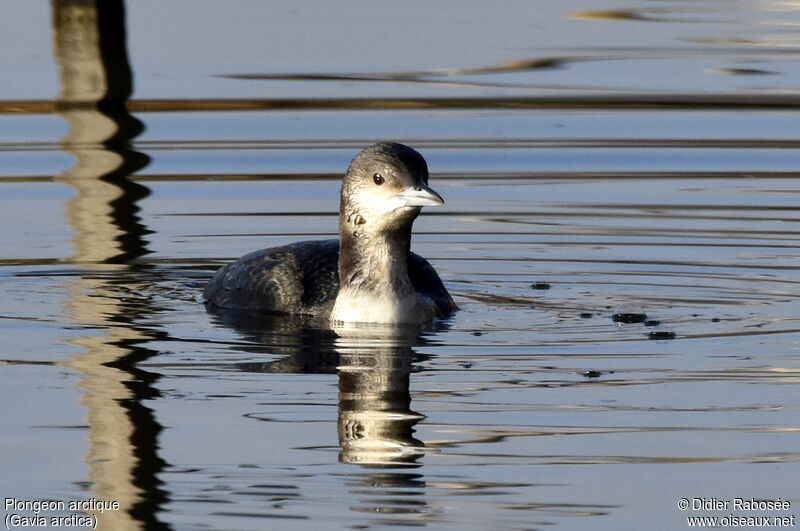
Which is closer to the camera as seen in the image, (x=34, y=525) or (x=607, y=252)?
(x=34, y=525)

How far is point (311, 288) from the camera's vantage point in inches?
409

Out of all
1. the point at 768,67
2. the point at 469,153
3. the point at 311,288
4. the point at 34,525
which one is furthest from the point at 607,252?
→ the point at 768,67

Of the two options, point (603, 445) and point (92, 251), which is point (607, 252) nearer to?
point (92, 251)

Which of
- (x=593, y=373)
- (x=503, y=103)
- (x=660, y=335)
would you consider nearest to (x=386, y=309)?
(x=660, y=335)

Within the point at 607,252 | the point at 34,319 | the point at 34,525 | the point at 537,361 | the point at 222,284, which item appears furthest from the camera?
the point at 607,252

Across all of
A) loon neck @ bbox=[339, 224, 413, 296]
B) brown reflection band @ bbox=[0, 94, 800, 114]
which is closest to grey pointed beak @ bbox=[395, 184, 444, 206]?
loon neck @ bbox=[339, 224, 413, 296]

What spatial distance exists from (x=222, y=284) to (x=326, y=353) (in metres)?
1.62

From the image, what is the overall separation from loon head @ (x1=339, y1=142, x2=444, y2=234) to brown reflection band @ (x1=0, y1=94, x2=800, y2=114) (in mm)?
7051

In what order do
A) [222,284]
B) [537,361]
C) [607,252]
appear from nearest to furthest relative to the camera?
[537,361] → [222,284] → [607,252]

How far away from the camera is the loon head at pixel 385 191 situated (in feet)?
31.2

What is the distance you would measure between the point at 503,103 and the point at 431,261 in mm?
5541

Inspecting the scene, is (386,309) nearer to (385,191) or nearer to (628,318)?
(385,191)

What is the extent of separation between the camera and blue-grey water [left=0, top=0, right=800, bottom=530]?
6.93 m

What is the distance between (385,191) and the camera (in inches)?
381
